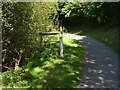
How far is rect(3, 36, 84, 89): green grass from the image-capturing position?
35.2 feet

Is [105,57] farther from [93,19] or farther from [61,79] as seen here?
[93,19]

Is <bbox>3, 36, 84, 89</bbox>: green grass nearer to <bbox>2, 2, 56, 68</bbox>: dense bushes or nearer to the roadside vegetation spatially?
the roadside vegetation

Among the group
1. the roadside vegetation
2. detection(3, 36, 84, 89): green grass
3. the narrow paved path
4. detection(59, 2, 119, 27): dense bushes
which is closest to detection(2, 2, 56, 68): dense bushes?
the roadside vegetation

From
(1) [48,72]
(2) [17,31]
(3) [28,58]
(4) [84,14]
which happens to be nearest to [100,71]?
(1) [48,72]

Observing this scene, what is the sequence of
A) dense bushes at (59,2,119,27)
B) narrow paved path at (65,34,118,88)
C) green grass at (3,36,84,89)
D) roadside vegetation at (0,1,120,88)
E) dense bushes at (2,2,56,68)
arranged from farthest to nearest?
dense bushes at (59,2,119,27) < dense bushes at (2,2,56,68) < roadside vegetation at (0,1,120,88) < green grass at (3,36,84,89) < narrow paved path at (65,34,118,88)

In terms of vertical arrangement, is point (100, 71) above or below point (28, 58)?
below

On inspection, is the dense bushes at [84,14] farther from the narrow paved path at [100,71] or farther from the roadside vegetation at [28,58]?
the roadside vegetation at [28,58]

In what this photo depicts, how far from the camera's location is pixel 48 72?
1227cm

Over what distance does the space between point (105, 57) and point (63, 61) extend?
2.58 metres

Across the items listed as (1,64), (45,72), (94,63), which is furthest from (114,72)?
(1,64)

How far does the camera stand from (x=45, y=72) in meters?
12.3

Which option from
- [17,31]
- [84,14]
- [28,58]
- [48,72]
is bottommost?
[48,72]

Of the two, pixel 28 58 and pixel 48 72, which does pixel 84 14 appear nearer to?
pixel 28 58

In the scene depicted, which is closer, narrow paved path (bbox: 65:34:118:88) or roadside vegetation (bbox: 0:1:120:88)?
narrow paved path (bbox: 65:34:118:88)
